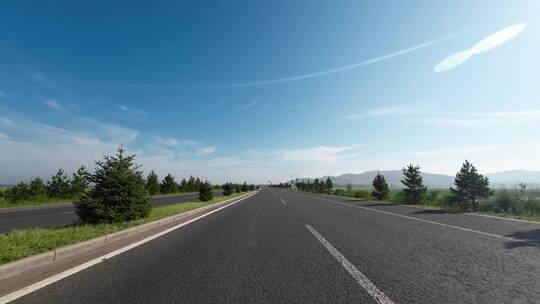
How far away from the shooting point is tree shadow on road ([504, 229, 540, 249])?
246 inches

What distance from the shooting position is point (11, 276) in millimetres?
4234

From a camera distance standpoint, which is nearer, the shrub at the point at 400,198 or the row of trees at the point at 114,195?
the row of trees at the point at 114,195

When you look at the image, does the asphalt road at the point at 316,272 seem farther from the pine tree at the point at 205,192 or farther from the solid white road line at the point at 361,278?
the pine tree at the point at 205,192

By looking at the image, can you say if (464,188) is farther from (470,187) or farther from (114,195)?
(114,195)

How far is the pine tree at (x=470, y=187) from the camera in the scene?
32906 mm

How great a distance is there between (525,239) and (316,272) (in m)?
5.94

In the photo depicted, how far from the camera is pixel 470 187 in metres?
33.7

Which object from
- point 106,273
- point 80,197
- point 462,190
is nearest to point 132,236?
point 80,197

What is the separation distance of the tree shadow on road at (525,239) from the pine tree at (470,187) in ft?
95.3

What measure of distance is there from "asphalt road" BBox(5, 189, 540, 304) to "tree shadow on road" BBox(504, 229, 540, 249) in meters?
0.02

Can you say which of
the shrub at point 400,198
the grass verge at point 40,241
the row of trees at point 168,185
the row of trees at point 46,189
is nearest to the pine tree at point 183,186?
the row of trees at point 168,185

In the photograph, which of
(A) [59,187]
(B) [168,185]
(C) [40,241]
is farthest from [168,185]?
(C) [40,241]

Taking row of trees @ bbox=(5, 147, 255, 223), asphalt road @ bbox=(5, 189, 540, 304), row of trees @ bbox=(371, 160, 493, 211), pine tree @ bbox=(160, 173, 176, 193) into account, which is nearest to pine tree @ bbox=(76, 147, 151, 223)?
row of trees @ bbox=(5, 147, 255, 223)

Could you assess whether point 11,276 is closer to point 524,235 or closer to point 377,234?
point 377,234
